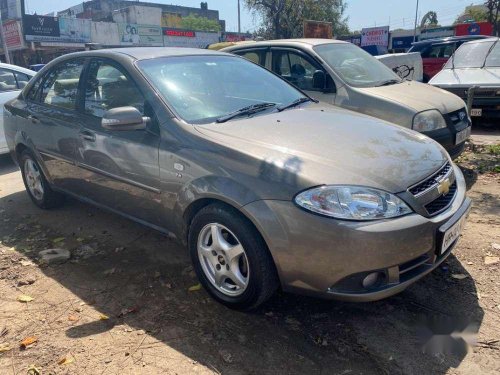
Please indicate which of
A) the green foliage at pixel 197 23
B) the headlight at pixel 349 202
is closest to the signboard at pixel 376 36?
Result: the green foliage at pixel 197 23

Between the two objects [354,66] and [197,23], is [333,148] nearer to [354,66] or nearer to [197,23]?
[354,66]

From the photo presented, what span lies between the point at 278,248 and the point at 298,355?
62cm

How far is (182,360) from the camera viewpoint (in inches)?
101

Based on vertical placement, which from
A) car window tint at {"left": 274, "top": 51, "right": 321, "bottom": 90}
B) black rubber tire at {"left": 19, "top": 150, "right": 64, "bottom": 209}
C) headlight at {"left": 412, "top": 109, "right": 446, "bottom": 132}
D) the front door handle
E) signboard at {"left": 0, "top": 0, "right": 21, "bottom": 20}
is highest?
signboard at {"left": 0, "top": 0, "right": 21, "bottom": 20}

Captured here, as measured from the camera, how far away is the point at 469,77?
8.05 meters

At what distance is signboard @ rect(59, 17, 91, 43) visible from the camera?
30.5m

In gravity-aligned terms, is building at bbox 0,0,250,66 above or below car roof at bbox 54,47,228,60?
above

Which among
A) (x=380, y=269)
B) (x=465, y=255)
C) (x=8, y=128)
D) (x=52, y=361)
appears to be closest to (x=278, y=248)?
(x=380, y=269)

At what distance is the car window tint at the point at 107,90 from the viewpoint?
348 cm

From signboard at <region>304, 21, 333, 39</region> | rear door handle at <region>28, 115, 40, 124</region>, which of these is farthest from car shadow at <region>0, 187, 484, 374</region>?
signboard at <region>304, 21, 333, 39</region>

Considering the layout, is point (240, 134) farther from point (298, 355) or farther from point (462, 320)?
point (462, 320)

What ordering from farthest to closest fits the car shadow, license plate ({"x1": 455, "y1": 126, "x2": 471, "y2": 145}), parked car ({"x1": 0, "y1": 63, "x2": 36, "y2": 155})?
parked car ({"x1": 0, "y1": 63, "x2": 36, "y2": 155})
license plate ({"x1": 455, "y1": 126, "x2": 471, "y2": 145})
the car shadow

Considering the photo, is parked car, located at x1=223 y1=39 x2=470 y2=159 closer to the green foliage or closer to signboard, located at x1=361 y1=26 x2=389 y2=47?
signboard, located at x1=361 y1=26 x2=389 y2=47

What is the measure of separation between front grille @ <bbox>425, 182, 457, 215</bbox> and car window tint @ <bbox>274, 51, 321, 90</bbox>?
318cm
